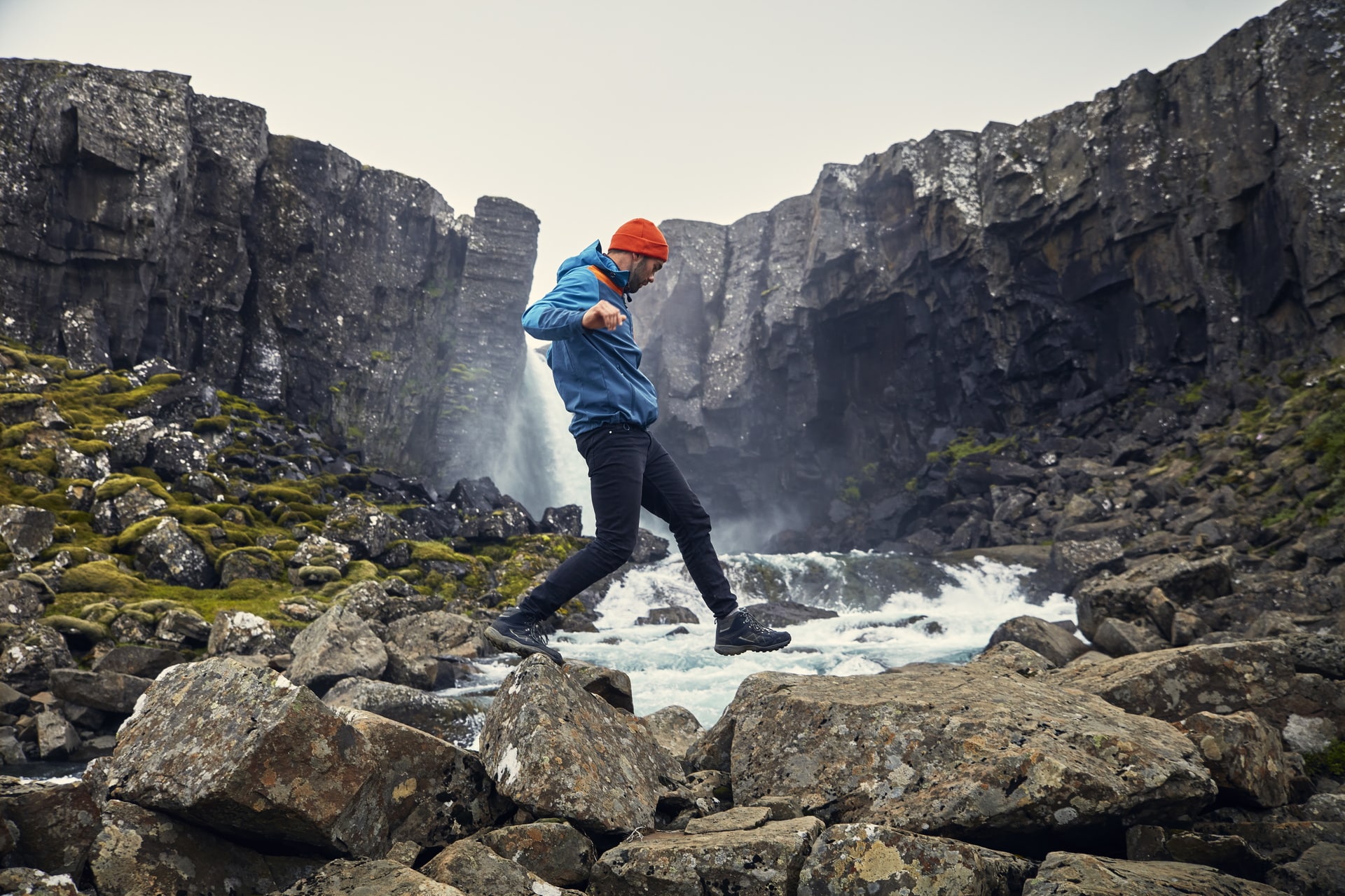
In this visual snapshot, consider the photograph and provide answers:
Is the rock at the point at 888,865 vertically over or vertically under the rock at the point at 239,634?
over

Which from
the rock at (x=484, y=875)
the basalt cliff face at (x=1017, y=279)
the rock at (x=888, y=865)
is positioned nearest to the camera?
the rock at (x=888, y=865)

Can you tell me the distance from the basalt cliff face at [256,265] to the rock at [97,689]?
2716 cm

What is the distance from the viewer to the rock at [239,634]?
14.7 m

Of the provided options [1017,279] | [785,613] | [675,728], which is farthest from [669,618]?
[1017,279]

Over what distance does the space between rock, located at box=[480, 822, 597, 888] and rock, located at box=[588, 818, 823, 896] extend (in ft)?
0.43

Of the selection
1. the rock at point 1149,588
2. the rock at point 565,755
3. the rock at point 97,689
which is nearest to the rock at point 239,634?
the rock at point 97,689

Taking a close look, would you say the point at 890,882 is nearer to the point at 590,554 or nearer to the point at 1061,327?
the point at 590,554

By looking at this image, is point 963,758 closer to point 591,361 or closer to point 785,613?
point 591,361

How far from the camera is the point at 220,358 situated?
39.1 metres

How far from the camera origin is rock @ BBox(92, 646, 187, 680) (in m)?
12.6

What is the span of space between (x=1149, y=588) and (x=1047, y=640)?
2.69 meters

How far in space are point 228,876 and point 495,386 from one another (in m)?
51.8

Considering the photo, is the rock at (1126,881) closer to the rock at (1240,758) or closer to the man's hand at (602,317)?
the rock at (1240,758)

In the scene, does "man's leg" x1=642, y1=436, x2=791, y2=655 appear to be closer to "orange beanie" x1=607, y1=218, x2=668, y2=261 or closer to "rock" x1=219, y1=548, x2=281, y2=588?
"orange beanie" x1=607, y1=218, x2=668, y2=261
